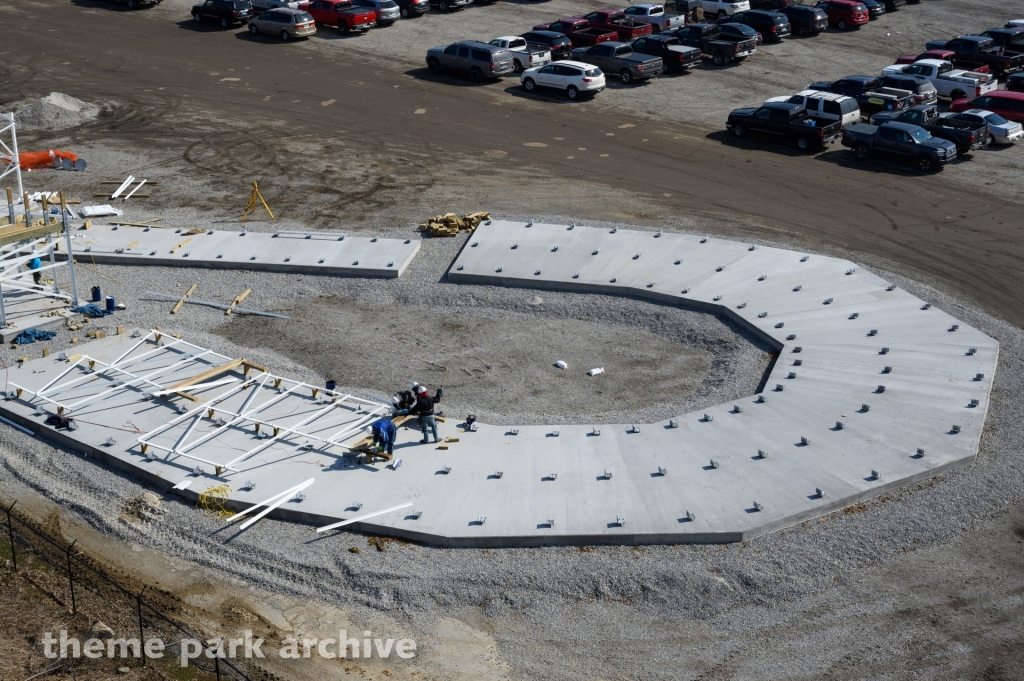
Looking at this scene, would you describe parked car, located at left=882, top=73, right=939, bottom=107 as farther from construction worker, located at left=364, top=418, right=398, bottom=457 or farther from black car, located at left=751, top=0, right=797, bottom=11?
construction worker, located at left=364, top=418, right=398, bottom=457

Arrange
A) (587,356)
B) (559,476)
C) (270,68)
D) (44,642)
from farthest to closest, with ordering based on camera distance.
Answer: (270,68), (587,356), (559,476), (44,642)

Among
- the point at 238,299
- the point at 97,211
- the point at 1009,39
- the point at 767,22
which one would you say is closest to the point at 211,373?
the point at 238,299

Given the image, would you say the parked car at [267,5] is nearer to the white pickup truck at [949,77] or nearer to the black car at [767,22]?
the black car at [767,22]

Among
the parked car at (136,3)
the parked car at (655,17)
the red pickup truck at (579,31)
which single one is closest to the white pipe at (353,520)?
the red pickup truck at (579,31)

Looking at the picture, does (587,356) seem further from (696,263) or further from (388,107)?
(388,107)

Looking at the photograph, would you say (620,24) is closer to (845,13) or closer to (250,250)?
(845,13)

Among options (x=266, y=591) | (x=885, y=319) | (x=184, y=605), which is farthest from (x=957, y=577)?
(x=184, y=605)

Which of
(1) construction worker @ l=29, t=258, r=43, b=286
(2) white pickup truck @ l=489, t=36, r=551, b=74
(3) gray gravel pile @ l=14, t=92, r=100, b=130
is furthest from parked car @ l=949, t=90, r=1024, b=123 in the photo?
(3) gray gravel pile @ l=14, t=92, r=100, b=130
